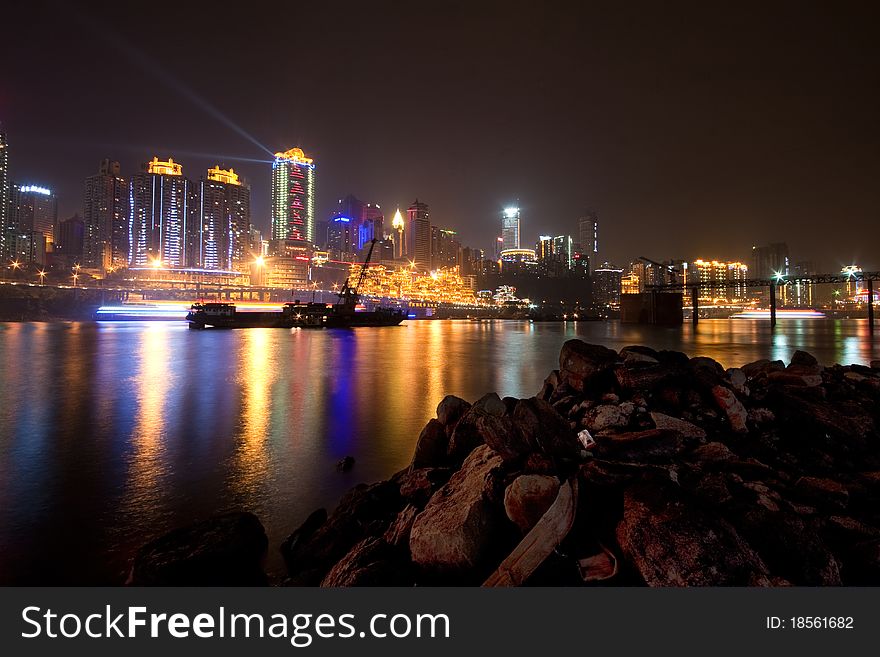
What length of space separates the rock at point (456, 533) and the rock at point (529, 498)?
234 mm

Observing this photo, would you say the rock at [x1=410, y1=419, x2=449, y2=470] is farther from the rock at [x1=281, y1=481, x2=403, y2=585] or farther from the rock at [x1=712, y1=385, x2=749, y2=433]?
the rock at [x1=712, y1=385, x2=749, y2=433]

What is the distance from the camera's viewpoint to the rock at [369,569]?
3965 millimetres

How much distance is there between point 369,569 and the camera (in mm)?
3992

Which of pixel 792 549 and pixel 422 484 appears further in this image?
pixel 422 484

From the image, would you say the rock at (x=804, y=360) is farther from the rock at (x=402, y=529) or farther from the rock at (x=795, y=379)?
the rock at (x=402, y=529)

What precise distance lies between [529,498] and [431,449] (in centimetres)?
341

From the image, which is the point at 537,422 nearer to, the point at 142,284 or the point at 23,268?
the point at 142,284

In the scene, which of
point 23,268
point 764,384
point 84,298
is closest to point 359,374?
point 764,384

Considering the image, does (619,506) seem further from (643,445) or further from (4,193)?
(4,193)

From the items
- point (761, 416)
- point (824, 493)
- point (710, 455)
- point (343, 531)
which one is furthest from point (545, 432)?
point (761, 416)
